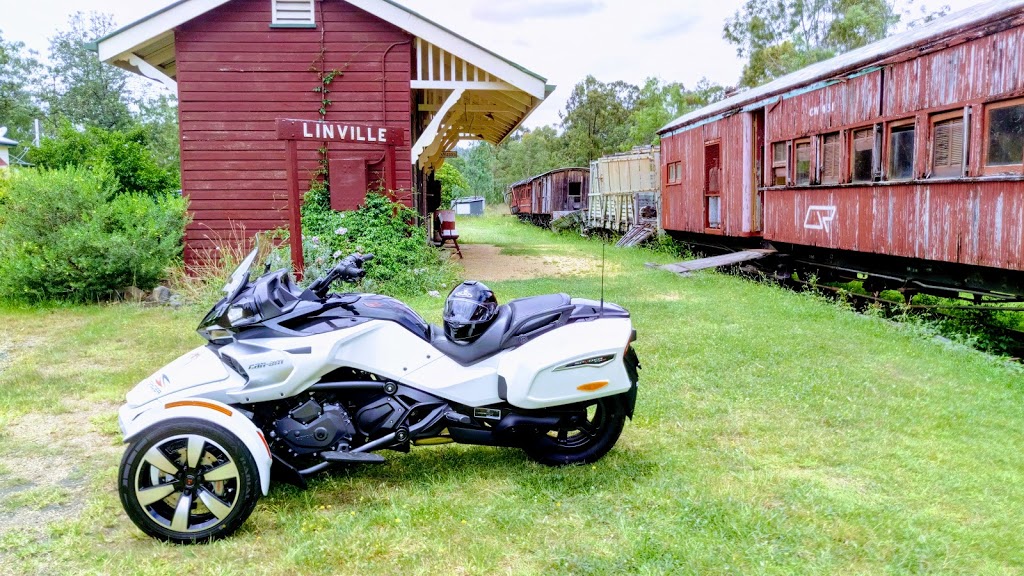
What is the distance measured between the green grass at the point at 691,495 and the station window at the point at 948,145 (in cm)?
260

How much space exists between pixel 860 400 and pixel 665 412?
56.7 inches

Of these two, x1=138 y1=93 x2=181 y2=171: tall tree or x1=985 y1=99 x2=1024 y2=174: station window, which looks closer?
x1=985 y1=99 x2=1024 y2=174: station window

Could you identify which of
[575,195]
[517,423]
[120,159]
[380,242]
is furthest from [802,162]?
[575,195]

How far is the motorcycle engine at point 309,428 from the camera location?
12.1 ft

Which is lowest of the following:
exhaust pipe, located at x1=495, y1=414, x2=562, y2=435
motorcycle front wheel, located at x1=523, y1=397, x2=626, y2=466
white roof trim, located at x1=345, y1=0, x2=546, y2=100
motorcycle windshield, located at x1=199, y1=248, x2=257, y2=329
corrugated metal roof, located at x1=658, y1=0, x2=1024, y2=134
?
motorcycle front wheel, located at x1=523, y1=397, x2=626, y2=466

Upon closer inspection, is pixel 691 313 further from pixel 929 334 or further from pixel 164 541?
pixel 164 541

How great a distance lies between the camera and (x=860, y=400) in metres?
5.46

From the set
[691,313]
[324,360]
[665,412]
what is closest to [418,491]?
[324,360]

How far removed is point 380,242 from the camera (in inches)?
447

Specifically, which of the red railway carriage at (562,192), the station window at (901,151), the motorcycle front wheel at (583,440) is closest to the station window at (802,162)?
the station window at (901,151)

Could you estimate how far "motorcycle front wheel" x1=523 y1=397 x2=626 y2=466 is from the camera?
164 inches

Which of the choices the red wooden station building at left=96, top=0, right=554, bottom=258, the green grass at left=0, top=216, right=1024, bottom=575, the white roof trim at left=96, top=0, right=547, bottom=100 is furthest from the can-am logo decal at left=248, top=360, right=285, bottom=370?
the white roof trim at left=96, top=0, right=547, bottom=100

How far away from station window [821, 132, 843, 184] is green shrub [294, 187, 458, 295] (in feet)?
18.5

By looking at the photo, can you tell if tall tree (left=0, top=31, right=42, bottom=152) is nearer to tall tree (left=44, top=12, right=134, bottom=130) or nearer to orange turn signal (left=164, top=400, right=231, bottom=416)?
A: tall tree (left=44, top=12, right=134, bottom=130)
